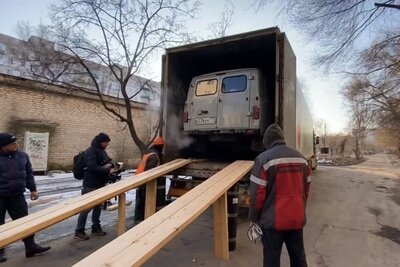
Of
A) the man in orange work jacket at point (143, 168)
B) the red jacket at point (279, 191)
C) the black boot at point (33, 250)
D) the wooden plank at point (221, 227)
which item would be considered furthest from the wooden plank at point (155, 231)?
the black boot at point (33, 250)

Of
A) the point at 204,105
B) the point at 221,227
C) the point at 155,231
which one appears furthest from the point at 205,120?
the point at 155,231

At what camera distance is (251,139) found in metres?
7.29

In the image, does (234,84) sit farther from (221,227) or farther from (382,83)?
(382,83)

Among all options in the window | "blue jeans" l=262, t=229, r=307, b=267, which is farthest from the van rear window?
"blue jeans" l=262, t=229, r=307, b=267

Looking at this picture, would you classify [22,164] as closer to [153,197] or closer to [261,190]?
[153,197]

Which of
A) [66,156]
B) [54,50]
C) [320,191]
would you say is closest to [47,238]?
[320,191]

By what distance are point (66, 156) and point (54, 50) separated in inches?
223

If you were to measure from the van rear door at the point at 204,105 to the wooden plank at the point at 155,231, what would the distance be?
8.00ft

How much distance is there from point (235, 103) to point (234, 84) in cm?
46

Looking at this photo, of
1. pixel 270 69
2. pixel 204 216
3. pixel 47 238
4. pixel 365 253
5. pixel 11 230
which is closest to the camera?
pixel 11 230

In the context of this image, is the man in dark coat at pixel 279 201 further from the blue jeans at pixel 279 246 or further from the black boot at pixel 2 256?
the black boot at pixel 2 256

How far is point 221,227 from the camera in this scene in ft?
15.7

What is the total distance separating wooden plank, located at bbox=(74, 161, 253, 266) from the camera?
8.30ft

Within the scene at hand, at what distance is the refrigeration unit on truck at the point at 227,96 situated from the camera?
667 cm
